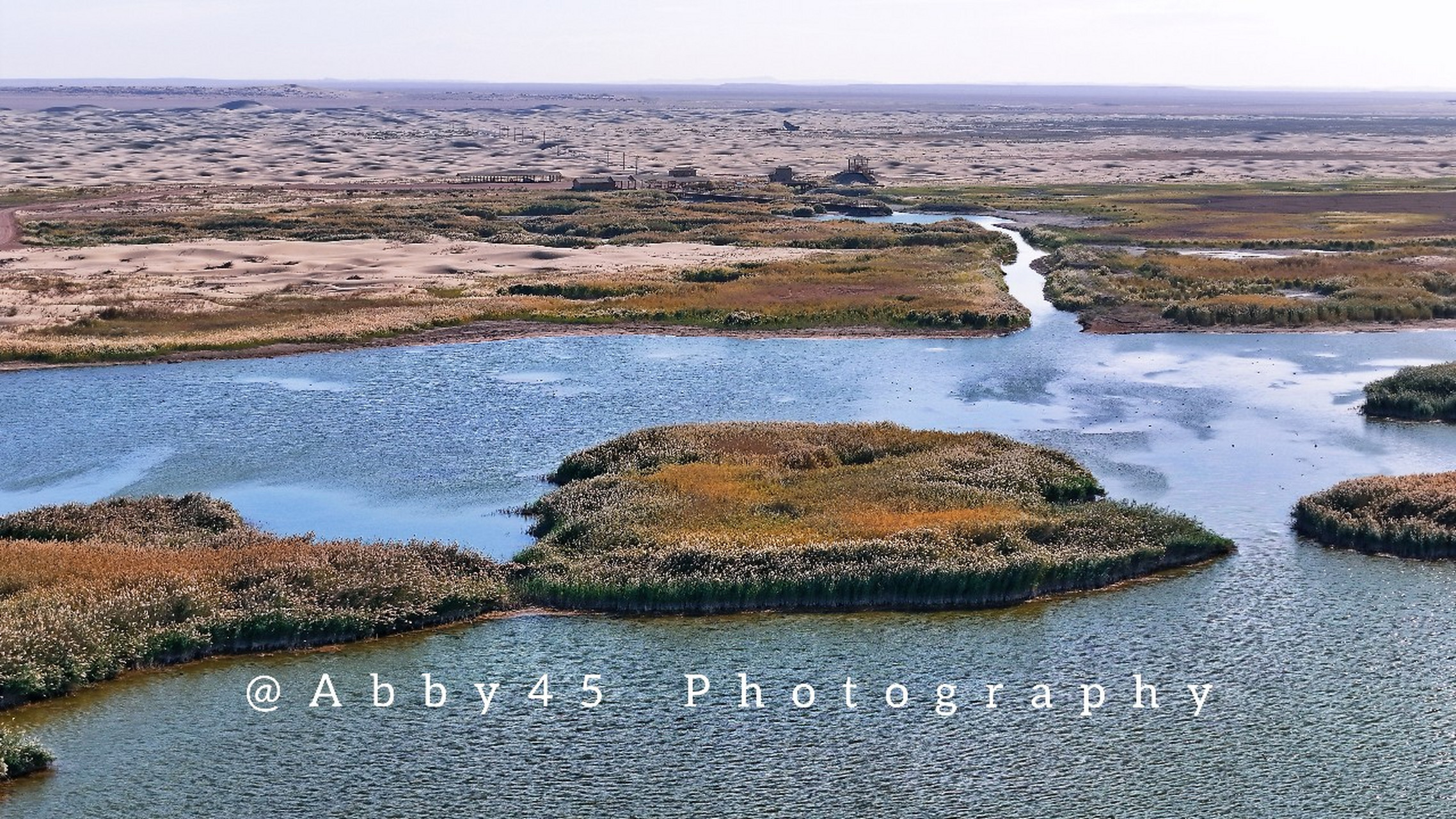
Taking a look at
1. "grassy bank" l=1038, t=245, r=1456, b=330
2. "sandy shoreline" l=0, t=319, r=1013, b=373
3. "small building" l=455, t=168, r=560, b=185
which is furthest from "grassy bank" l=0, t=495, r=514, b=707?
"small building" l=455, t=168, r=560, b=185

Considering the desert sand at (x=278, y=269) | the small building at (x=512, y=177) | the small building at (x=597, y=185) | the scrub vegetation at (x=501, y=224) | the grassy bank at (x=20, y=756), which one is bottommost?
the grassy bank at (x=20, y=756)

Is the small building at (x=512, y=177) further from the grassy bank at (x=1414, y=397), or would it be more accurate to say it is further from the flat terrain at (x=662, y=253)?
the grassy bank at (x=1414, y=397)

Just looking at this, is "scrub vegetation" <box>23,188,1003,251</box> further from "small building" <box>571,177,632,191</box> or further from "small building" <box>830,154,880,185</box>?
"small building" <box>830,154,880,185</box>

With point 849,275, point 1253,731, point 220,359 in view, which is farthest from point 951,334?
point 1253,731

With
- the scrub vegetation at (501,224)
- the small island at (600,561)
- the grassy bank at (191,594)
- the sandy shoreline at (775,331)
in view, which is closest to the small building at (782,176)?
the scrub vegetation at (501,224)

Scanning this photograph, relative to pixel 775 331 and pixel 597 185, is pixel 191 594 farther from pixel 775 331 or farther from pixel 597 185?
pixel 597 185
